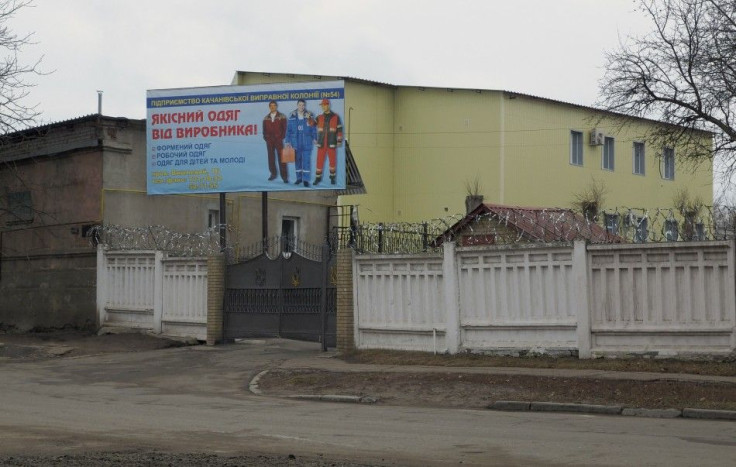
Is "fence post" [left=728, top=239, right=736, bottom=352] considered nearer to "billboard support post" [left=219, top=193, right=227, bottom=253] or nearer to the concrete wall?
"billboard support post" [left=219, top=193, right=227, bottom=253]

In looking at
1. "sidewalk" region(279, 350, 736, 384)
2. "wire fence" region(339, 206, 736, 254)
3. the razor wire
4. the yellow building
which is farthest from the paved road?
the yellow building

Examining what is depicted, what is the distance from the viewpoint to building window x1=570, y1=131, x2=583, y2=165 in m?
50.4

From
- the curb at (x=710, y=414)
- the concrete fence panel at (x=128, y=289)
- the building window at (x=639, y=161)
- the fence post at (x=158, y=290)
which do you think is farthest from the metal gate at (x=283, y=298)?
the building window at (x=639, y=161)

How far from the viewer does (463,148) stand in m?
47.9

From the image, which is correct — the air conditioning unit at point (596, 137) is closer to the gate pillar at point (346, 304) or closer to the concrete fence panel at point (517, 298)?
the gate pillar at point (346, 304)

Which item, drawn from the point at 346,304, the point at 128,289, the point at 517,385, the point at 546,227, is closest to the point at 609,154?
the point at 546,227

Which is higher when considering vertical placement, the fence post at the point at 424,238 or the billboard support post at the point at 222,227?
the billboard support post at the point at 222,227

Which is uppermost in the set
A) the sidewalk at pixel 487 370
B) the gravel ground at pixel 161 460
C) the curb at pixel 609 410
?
the sidewalk at pixel 487 370

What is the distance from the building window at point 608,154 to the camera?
2067 inches

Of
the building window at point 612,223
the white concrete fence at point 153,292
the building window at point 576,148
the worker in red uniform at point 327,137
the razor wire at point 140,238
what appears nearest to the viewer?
the building window at point 612,223

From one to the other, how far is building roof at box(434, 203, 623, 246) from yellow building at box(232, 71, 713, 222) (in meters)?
22.6

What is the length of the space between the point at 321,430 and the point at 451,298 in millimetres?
7755

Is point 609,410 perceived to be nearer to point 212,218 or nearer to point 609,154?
point 212,218

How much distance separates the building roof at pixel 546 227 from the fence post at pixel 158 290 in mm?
7290
